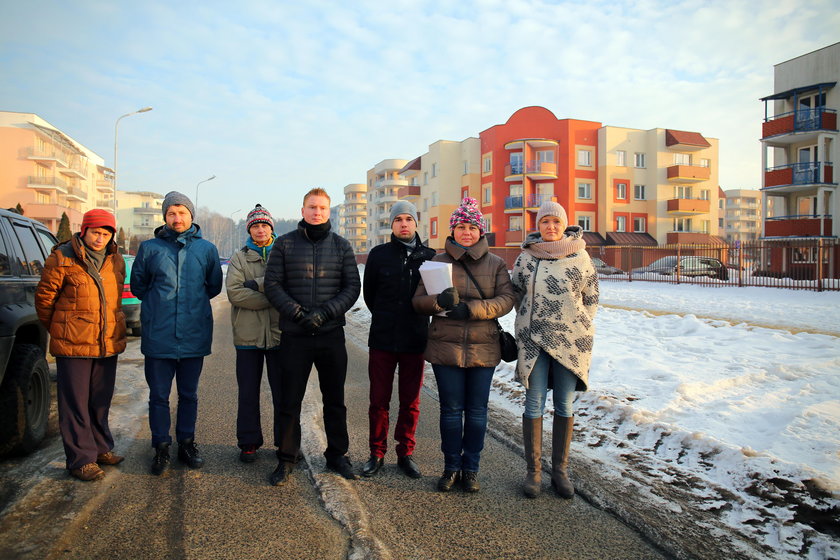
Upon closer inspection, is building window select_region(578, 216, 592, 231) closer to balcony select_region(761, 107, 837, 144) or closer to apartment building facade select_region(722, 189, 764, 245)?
balcony select_region(761, 107, 837, 144)

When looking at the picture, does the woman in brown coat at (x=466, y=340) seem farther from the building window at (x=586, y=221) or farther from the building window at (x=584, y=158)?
the building window at (x=584, y=158)

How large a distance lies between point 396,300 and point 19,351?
3.21 metres

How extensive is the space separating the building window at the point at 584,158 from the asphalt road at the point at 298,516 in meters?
44.9

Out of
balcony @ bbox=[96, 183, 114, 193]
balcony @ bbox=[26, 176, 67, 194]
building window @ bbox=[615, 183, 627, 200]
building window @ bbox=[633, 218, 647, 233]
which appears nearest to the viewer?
building window @ bbox=[615, 183, 627, 200]

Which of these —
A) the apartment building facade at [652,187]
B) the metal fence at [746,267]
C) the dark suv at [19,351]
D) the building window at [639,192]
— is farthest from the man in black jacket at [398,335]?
the building window at [639,192]

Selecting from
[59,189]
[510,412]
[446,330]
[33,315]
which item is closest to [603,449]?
[510,412]

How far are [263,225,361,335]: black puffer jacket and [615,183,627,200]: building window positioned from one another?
45346 mm

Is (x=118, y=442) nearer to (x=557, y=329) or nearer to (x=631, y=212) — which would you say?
(x=557, y=329)

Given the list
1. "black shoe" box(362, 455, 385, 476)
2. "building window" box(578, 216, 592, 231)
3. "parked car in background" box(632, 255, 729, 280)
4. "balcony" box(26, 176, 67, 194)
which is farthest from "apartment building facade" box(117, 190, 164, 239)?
"black shoe" box(362, 455, 385, 476)

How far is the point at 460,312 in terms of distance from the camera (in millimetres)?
4023

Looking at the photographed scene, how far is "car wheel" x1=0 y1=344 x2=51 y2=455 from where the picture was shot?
4336 millimetres

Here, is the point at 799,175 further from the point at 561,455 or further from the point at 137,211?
the point at 137,211

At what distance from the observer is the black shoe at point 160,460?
424 cm

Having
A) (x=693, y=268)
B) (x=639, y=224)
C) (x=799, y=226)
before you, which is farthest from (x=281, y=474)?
(x=639, y=224)
